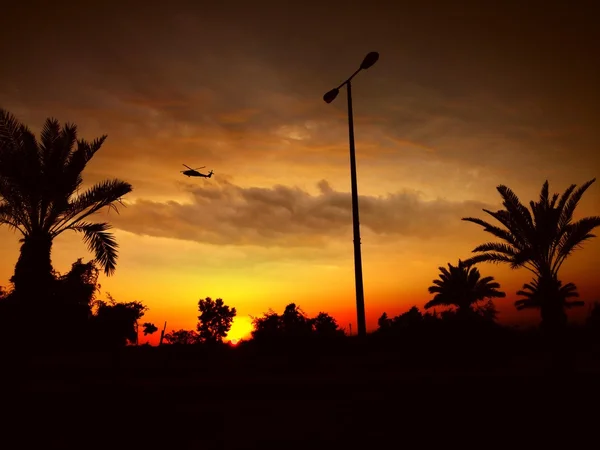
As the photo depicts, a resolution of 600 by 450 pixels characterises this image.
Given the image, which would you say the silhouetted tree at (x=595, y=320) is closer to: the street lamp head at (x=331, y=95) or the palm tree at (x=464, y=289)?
the palm tree at (x=464, y=289)

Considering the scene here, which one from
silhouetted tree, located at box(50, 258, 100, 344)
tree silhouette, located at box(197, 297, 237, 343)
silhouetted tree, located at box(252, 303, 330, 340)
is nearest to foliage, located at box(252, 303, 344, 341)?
silhouetted tree, located at box(252, 303, 330, 340)

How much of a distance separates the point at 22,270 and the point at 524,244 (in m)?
19.5

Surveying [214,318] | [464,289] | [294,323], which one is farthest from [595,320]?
Answer: [214,318]

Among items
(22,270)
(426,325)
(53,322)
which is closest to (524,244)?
(426,325)

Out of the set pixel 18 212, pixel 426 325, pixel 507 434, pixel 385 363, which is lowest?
pixel 507 434

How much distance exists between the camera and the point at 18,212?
1358 cm

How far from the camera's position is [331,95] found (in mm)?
10883

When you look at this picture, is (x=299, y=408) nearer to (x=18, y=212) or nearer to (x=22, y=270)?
(x=22, y=270)

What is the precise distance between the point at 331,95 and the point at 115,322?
87.0 ft

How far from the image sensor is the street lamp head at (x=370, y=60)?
934cm

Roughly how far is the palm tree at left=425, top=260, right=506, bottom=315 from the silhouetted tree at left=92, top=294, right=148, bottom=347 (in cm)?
2657

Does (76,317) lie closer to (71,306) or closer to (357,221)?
(71,306)

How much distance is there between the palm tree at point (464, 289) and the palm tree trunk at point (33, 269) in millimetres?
30987

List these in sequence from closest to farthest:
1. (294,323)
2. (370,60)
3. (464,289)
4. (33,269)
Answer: (370,60), (33,269), (294,323), (464,289)
